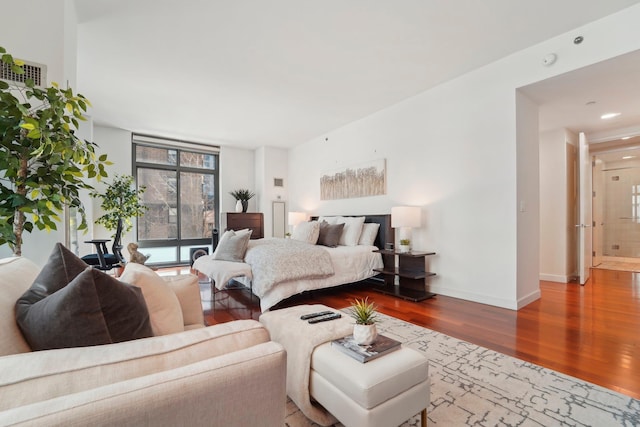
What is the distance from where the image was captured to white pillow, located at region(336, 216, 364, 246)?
4.69 m

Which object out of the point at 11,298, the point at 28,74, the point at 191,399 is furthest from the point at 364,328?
the point at 28,74

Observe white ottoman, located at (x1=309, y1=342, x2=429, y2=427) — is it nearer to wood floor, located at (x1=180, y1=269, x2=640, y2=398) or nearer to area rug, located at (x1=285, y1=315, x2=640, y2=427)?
area rug, located at (x1=285, y1=315, x2=640, y2=427)

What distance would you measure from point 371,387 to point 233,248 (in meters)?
2.90

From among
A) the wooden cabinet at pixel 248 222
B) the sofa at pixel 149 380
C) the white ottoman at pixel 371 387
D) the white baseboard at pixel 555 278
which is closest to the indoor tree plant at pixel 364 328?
the white ottoman at pixel 371 387

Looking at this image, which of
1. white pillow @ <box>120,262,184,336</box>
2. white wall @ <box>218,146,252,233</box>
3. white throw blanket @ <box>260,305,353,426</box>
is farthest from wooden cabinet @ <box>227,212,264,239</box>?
white pillow @ <box>120,262,184,336</box>

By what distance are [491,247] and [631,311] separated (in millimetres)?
1524

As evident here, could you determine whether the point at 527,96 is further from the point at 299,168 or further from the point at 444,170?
the point at 299,168

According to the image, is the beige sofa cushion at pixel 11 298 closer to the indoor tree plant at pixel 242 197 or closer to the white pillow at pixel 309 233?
the white pillow at pixel 309 233

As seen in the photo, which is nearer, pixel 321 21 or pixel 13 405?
pixel 13 405

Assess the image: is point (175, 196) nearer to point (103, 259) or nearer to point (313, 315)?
point (103, 259)

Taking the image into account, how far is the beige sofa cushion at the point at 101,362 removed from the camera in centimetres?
58

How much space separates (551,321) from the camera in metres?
2.84

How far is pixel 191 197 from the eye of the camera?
22.3 ft

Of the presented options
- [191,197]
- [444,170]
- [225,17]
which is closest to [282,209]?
[191,197]
